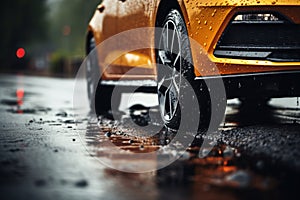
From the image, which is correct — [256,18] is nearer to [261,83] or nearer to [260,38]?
[260,38]

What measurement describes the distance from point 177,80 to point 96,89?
277cm

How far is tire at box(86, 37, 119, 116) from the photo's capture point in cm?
789

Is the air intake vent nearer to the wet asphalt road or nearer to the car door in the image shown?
the wet asphalt road

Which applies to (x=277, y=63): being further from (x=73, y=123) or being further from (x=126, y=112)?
(x=126, y=112)

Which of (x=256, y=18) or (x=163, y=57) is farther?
(x=163, y=57)

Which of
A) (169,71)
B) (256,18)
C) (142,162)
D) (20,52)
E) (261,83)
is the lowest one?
(142,162)

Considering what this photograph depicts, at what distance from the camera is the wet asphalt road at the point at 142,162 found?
3.03 metres

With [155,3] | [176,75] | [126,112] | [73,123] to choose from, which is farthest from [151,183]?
[126,112]

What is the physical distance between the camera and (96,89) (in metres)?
7.98

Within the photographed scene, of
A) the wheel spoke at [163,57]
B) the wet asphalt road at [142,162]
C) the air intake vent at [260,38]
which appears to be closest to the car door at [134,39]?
the wheel spoke at [163,57]

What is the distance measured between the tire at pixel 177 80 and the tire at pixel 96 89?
2.14 meters

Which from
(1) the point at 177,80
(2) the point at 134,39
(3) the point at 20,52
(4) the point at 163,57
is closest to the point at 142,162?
(1) the point at 177,80

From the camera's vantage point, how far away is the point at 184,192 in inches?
118

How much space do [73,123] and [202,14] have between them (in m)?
2.31
